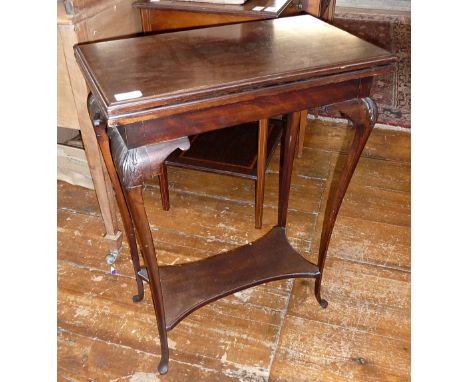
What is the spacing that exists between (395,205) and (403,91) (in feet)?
4.25

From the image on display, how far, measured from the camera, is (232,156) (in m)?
1.82

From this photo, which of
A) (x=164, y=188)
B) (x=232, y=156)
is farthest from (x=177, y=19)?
(x=164, y=188)

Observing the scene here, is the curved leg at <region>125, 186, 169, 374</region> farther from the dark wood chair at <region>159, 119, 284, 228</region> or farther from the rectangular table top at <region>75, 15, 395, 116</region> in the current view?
the dark wood chair at <region>159, 119, 284, 228</region>

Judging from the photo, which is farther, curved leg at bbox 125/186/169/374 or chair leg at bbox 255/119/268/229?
chair leg at bbox 255/119/268/229

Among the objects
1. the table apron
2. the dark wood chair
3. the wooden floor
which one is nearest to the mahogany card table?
the table apron

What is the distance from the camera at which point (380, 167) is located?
2.21 metres

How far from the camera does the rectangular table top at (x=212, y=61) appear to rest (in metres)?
0.87

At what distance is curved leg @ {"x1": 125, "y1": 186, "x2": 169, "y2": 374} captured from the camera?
97 centimetres

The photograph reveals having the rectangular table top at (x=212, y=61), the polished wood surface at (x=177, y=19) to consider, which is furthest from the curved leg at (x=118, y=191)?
the polished wood surface at (x=177, y=19)

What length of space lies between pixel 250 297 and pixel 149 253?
1.92 ft

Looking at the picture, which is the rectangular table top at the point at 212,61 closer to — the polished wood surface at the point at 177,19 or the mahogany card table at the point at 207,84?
the mahogany card table at the point at 207,84

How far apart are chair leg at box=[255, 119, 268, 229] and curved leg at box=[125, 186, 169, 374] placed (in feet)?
2.11

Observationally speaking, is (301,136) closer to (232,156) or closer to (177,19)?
(232,156)

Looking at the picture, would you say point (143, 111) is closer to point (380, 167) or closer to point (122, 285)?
point (122, 285)
